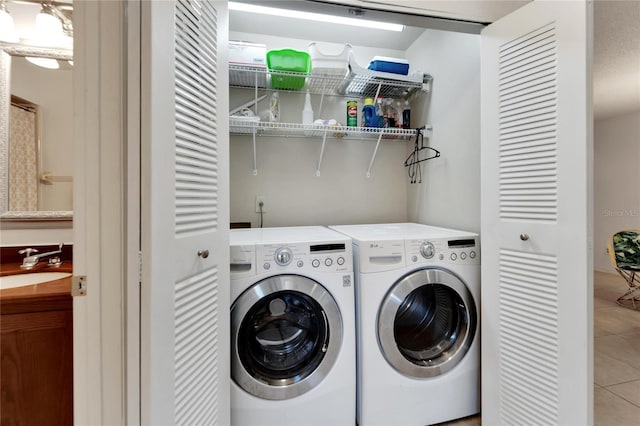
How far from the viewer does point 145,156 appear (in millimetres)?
823

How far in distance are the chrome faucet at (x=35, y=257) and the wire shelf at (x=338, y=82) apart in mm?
1412

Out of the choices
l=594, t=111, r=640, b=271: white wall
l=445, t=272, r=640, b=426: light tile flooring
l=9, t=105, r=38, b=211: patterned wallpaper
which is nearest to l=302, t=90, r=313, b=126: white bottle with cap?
l=9, t=105, r=38, b=211: patterned wallpaper

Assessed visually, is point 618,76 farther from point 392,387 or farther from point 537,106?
point 392,387

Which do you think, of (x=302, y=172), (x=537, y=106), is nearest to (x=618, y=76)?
(x=537, y=106)

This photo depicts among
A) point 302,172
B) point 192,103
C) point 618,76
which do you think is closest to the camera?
point 192,103

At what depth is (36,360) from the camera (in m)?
1.09

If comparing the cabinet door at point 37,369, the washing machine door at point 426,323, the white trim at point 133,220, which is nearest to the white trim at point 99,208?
the white trim at point 133,220

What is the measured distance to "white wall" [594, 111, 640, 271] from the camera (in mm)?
4477

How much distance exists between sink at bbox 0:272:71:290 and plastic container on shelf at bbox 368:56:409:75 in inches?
85.7

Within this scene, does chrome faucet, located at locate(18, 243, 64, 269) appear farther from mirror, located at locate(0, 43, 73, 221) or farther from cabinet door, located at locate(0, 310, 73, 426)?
cabinet door, located at locate(0, 310, 73, 426)

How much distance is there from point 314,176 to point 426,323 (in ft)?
4.44

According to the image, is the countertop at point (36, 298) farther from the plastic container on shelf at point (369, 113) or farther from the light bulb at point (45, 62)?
the plastic container on shelf at point (369, 113)

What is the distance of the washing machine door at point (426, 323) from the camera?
146 cm

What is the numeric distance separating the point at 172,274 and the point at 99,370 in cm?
35
